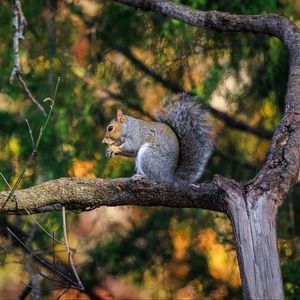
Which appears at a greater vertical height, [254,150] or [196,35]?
[196,35]

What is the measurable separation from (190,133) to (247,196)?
1391 millimetres

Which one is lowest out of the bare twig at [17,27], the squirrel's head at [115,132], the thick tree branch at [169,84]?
the squirrel's head at [115,132]

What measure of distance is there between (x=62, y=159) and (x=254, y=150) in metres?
1.40

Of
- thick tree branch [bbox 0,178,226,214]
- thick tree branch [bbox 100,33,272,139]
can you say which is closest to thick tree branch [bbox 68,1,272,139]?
thick tree branch [bbox 100,33,272,139]

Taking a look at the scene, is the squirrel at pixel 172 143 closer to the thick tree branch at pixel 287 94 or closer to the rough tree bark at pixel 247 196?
the thick tree branch at pixel 287 94

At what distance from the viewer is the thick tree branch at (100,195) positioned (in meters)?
2.37

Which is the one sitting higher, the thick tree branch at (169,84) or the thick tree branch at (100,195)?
the thick tree branch at (169,84)

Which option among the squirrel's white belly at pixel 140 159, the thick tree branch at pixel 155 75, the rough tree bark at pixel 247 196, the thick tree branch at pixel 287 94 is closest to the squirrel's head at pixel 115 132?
the squirrel's white belly at pixel 140 159

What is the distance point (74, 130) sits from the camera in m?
4.95

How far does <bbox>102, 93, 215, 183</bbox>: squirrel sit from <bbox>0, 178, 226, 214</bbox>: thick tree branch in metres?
0.95

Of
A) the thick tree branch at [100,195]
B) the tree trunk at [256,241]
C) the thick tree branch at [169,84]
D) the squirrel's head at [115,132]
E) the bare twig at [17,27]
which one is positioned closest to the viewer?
the tree trunk at [256,241]

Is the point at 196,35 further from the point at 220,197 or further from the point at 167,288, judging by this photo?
the point at 220,197

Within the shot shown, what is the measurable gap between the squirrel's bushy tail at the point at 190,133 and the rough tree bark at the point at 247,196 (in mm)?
586

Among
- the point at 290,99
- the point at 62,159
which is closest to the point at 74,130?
the point at 62,159
